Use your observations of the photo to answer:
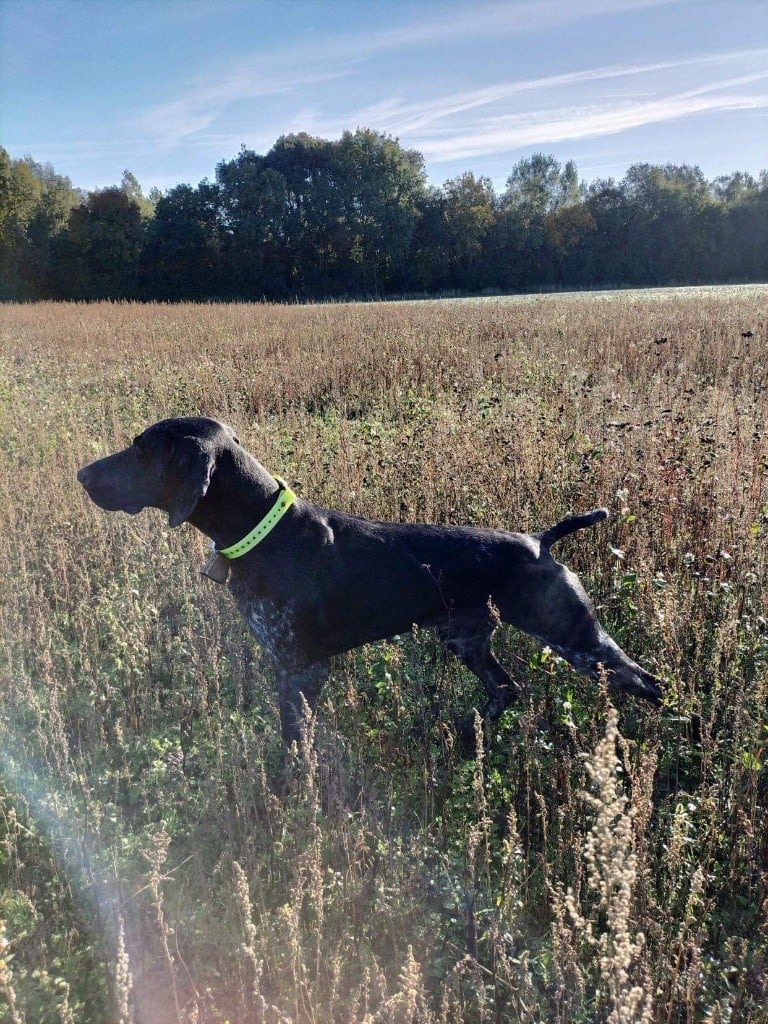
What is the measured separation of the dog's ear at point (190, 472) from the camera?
9.21ft

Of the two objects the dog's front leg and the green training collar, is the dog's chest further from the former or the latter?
the green training collar

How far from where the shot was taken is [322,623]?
304 centimetres

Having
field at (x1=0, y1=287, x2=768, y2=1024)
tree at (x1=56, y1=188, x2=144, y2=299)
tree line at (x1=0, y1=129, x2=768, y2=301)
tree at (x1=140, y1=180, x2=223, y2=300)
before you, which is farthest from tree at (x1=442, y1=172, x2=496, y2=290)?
field at (x1=0, y1=287, x2=768, y2=1024)

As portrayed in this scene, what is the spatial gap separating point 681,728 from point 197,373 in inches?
348

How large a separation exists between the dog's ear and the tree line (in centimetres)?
4290

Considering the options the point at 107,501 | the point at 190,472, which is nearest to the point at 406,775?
the point at 190,472

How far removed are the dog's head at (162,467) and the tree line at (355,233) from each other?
1684 inches

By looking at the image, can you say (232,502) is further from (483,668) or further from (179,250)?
(179,250)

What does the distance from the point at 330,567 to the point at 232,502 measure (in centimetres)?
51

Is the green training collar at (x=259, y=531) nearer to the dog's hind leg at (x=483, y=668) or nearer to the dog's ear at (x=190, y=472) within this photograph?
the dog's ear at (x=190, y=472)

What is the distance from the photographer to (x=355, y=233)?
1925 inches

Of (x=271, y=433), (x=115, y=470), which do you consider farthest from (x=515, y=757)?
(x=271, y=433)

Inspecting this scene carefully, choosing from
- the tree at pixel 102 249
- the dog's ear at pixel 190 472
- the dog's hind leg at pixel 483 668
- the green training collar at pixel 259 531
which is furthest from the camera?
the tree at pixel 102 249

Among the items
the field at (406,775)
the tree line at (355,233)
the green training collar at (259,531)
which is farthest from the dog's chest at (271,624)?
the tree line at (355,233)
